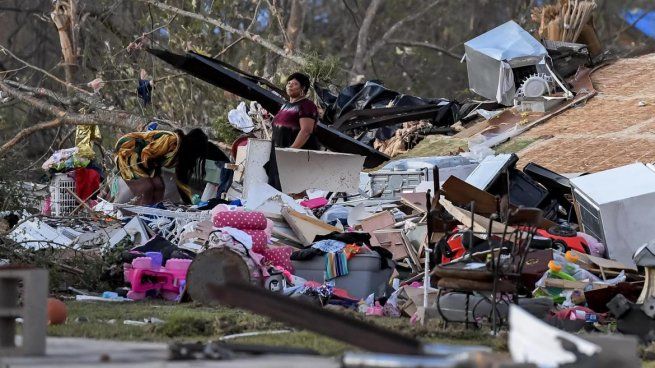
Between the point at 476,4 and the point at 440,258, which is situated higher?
the point at 476,4

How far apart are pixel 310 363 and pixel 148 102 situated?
1705 centimetres

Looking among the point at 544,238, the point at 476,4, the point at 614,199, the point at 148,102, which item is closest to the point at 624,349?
the point at 544,238

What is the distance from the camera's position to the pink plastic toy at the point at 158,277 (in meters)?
13.7

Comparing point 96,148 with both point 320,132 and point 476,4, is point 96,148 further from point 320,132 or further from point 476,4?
point 476,4

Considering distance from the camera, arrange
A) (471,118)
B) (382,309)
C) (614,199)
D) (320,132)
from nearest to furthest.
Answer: (382,309) < (614,199) < (320,132) < (471,118)

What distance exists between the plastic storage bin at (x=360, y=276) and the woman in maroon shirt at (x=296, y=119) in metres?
3.69

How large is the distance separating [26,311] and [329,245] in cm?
695

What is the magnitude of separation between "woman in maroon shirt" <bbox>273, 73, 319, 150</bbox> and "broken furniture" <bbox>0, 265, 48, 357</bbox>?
960cm

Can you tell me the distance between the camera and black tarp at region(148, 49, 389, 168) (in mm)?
19141

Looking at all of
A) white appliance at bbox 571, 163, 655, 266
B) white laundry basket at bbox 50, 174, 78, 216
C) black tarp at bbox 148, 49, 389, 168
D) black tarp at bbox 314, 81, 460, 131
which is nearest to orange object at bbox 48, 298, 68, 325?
white appliance at bbox 571, 163, 655, 266

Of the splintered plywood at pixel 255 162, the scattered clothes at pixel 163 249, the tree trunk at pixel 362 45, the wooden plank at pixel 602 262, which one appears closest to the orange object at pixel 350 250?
the scattered clothes at pixel 163 249

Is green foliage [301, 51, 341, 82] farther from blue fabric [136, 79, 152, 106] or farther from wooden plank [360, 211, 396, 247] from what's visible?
wooden plank [360, 211, 396, 247]

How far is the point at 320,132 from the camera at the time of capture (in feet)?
63.4

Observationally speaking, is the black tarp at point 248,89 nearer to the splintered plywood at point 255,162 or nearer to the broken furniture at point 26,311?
the splintered plywood at point 255,162
